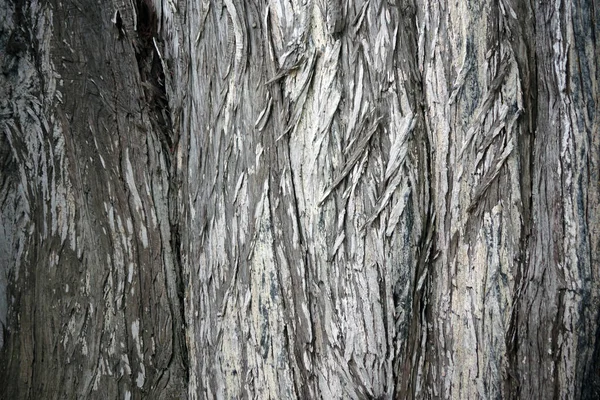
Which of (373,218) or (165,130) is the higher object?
(165,130)

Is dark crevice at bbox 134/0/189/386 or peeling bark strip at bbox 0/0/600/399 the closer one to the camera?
peeling bark strip at bbox 0/0/600/399

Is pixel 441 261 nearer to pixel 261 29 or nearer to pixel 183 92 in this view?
pixel 261 29

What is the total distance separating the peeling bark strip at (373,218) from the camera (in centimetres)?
172

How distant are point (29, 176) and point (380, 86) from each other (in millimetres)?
1319

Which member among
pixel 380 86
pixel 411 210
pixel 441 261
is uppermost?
pixel 380 86

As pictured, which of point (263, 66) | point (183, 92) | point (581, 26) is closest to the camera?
point (581, 26)

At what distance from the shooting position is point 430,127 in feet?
5.91

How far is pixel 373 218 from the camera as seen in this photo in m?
1.75

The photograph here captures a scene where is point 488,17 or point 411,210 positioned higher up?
point 488,17

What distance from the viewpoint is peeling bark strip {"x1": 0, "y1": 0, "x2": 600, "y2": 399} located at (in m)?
1.72

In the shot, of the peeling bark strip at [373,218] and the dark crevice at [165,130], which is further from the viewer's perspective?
the dark crevice at [165,130]

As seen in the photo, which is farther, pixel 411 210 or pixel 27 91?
pixel 27 91

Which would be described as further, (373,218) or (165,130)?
(165,130)

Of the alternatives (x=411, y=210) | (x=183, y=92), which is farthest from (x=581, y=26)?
(x=183, y=92)
